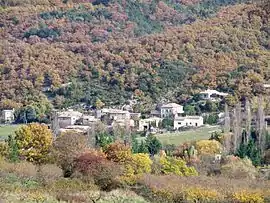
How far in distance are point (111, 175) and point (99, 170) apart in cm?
29

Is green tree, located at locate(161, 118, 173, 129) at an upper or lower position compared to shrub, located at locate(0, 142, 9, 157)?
upper

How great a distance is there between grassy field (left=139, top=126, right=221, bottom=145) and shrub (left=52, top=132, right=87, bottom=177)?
28.2ft

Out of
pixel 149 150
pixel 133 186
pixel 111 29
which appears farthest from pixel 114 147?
pixel 111 29

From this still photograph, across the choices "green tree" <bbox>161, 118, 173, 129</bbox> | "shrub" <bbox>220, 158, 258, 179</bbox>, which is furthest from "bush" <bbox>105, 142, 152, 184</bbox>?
"green tree" <bbox>161, 118, 173, 129</bbox>

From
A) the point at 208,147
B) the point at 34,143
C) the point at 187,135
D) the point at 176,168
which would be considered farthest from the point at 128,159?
the point at 187,135

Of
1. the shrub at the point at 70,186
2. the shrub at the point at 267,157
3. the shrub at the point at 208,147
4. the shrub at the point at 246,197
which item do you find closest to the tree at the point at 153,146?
the shrub at the point at 208,147

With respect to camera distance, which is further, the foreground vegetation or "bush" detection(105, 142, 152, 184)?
"bush" detection(105, 142, 152, 184)

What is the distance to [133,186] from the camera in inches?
672

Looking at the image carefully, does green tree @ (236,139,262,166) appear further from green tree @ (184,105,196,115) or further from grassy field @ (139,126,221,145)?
green tree @ (184,105,196,115)

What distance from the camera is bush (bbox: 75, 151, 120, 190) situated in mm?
16906

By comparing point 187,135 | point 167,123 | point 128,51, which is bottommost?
point 187,135

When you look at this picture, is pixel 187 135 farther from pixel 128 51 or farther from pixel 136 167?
pixel 128 51

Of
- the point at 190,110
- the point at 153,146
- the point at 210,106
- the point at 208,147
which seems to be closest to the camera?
the point at 208,147

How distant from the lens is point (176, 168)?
19766mm
